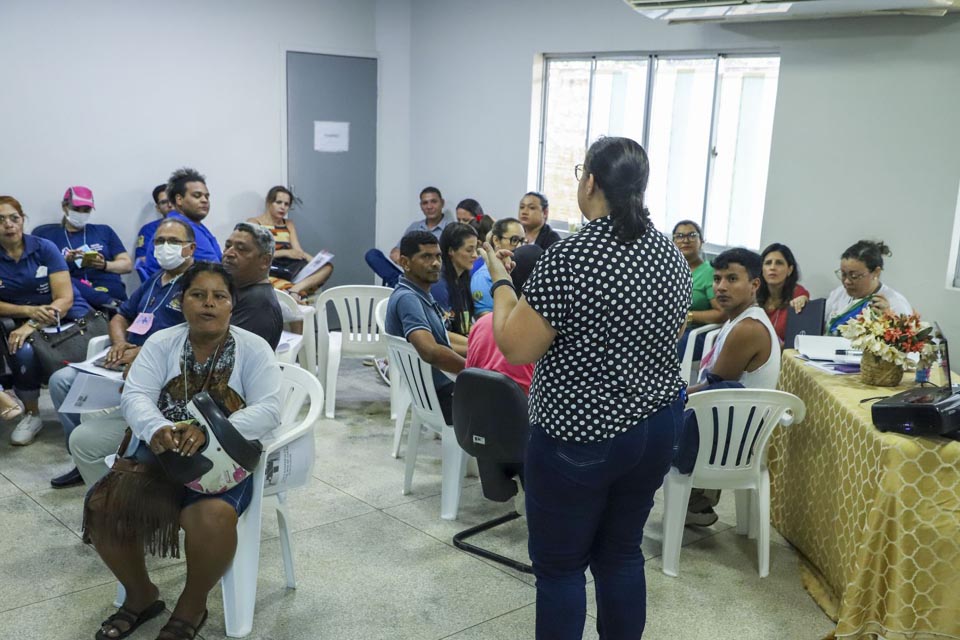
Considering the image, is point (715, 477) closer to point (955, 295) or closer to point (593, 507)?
point (593, 507)

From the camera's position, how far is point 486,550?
337 centimetres

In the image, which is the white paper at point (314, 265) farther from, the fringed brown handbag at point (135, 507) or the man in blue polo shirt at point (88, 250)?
the fringed brown handbag at point (135, 507)

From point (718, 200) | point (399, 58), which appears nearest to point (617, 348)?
point (718, 200)

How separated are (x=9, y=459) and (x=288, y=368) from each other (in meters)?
1.87

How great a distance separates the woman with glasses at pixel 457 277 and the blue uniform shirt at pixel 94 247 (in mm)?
2367

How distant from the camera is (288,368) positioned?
324 cm

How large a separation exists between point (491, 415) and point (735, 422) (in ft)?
2.94

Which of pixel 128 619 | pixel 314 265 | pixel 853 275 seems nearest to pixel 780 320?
pixel 853 275

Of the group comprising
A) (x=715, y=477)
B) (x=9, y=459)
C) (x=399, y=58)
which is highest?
(x=399, y=58)

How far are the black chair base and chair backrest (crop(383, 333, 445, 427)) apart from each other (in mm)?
461

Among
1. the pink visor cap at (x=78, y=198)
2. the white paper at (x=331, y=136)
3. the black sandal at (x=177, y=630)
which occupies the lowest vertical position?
the black sandal at (x=177, y=630)

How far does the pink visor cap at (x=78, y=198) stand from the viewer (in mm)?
5441

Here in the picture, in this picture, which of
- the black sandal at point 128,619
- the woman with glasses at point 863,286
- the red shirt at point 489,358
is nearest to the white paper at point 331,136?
the woman with glasses at point 863,286

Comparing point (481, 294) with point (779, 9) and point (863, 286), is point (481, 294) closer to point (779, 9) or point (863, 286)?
point (863, 286)
